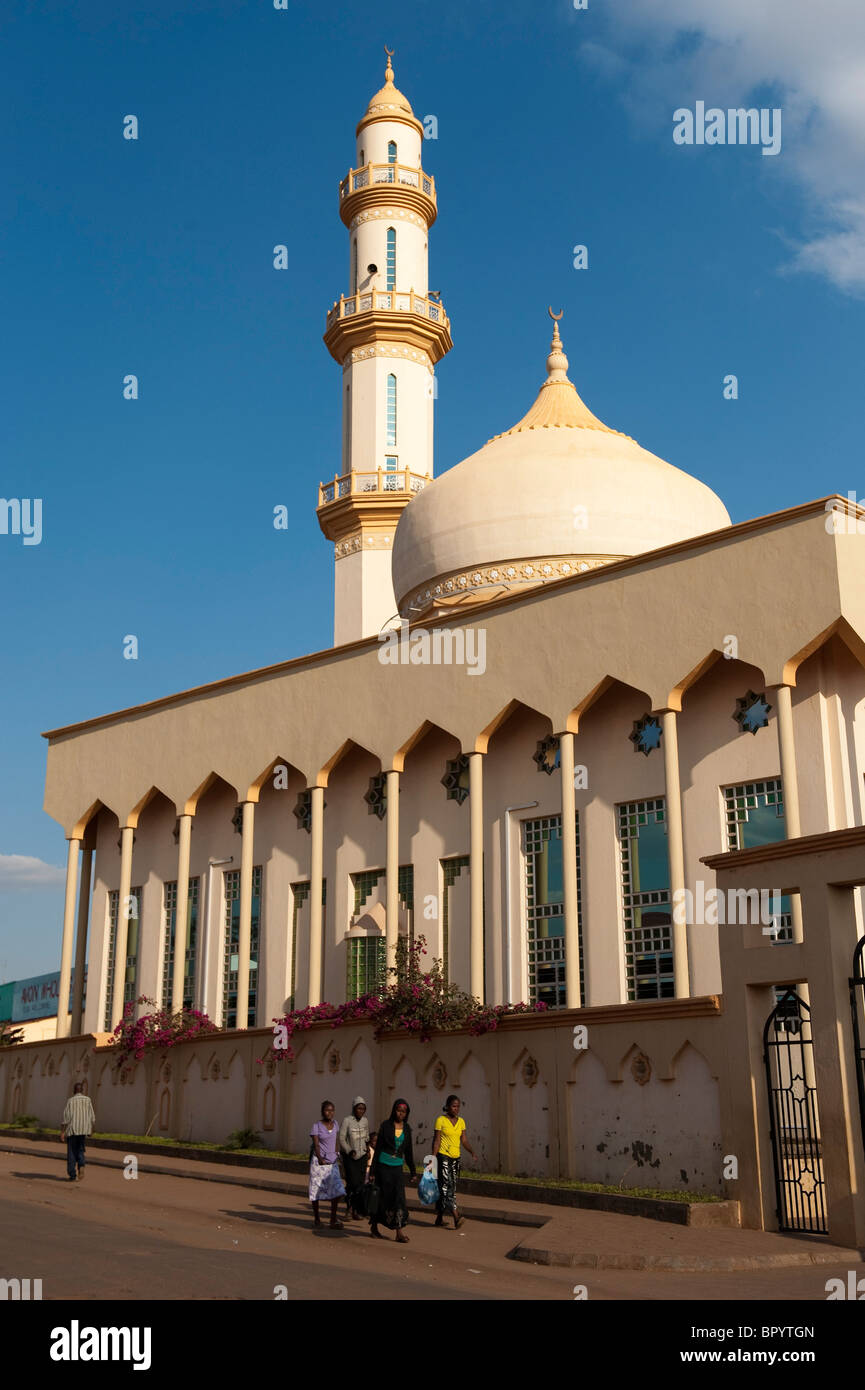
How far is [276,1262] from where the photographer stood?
445 inches

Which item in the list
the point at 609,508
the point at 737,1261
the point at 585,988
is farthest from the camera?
the point at 609,508

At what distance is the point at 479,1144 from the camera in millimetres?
17922

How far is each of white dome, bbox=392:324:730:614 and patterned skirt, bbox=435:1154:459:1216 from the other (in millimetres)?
12103

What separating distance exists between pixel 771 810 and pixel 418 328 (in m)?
20.9

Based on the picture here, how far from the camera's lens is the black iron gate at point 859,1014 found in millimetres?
12672

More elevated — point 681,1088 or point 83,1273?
point 681,1088

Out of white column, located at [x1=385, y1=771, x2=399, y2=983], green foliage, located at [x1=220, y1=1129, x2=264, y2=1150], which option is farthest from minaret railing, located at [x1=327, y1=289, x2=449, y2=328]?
green foliage, located at [x1=220, y1=1129, x2=264, y2=1150]

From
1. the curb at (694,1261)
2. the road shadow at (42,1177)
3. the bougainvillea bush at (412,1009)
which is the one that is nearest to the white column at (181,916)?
the bougainvillea bush at (412,1009)

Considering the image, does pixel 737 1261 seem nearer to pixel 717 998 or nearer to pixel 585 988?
pixel 717 998

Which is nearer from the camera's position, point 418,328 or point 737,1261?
point 737,1261

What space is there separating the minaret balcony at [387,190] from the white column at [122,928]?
61.7 ft

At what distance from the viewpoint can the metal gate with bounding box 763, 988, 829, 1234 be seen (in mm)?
13305
